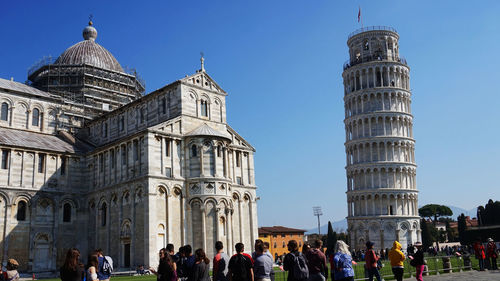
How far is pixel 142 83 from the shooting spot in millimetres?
60156

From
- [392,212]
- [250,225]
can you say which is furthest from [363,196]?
[250,225]

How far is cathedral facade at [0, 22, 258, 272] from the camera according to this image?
36.1m

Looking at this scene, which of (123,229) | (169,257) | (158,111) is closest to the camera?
(169,257)

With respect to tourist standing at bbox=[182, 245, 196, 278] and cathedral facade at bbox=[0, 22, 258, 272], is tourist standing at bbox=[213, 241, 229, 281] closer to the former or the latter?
tourist standing at bbox=[182, 245, 196, 278]

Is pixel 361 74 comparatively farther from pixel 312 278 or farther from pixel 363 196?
pixel 312 278

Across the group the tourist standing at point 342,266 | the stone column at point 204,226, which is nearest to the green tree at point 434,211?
the stone column at point 204,226

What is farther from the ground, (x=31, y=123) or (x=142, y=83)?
(x=142, y=83)

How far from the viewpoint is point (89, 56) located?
5531 centimetres

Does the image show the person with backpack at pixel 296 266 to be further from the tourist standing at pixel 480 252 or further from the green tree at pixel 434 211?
the green tree at pixel 434 211

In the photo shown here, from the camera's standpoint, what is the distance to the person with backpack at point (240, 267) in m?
10.7

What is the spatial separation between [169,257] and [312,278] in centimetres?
347

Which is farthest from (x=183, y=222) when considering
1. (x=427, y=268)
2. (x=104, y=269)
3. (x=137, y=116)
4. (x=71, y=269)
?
(x=71, y=269)

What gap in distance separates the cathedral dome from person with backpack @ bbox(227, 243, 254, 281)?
4868 centimetres

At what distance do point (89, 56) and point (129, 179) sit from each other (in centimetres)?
2424
